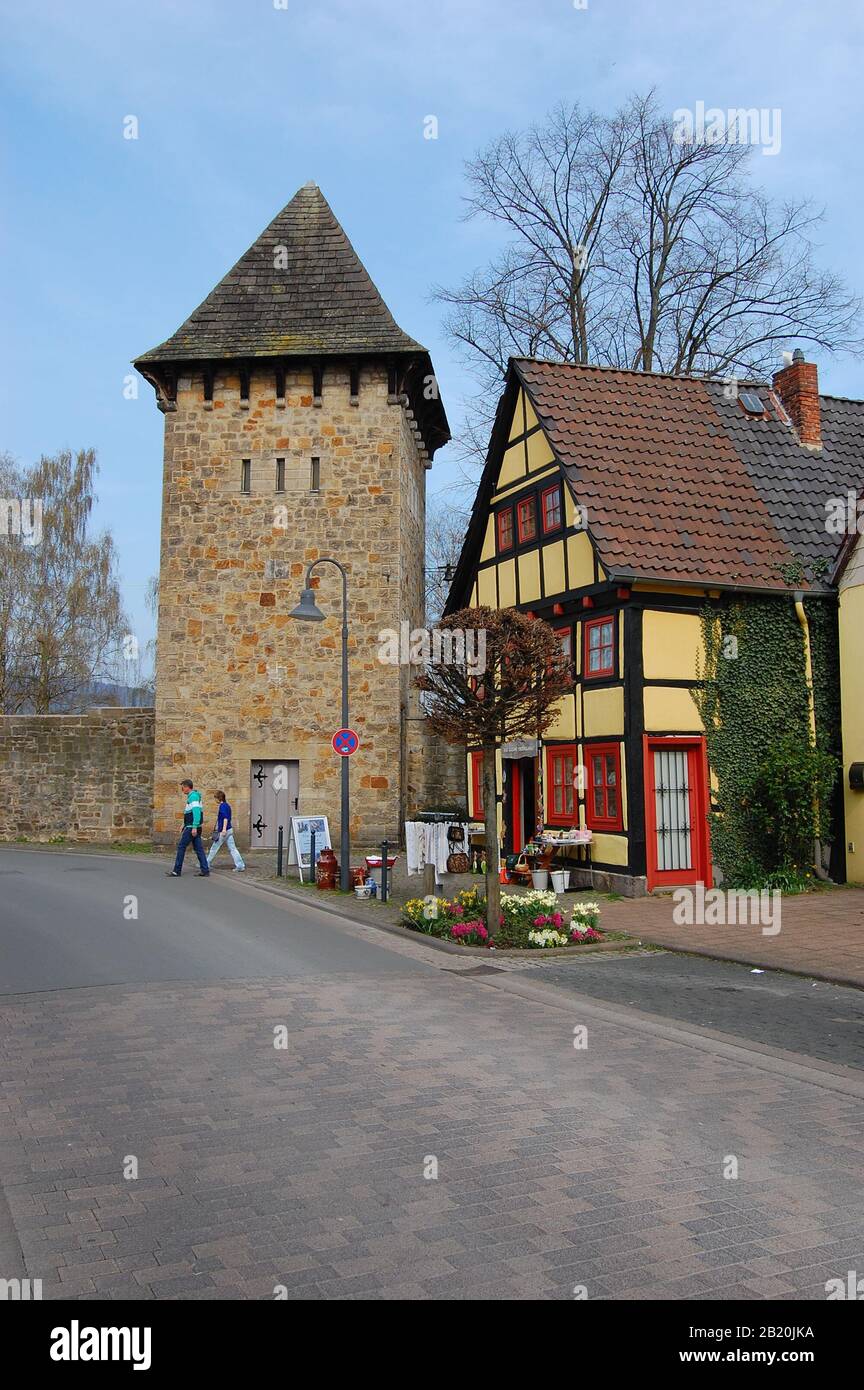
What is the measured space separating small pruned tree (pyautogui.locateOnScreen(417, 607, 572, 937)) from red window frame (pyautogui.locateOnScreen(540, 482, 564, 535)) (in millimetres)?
6633

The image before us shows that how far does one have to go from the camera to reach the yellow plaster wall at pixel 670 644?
16.6 m

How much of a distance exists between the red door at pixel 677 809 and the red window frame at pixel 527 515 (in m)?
5.03

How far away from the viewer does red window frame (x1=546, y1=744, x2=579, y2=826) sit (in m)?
17.9

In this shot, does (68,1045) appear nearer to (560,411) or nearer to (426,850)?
(426,850)

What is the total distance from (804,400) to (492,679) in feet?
37.7

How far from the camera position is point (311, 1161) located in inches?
197

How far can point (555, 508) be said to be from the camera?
1889 cm

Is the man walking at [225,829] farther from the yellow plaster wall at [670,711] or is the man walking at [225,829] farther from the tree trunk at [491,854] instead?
the tree trunk at [491,854]

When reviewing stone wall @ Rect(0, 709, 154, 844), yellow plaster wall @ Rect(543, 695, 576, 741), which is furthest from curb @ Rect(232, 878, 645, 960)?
stone wall @ Rect(0, 709, 154, 844)

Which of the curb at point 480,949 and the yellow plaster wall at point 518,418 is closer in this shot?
the curb at point 480,949

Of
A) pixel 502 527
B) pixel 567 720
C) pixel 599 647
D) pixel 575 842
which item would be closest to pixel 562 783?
pixel 567 720

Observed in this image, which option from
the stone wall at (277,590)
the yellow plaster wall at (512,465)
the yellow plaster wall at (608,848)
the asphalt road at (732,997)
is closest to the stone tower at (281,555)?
the stone wall at (277,590)

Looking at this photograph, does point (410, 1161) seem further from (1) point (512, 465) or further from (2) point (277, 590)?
(2) point (277, 590)

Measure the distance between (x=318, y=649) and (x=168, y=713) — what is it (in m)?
3.75
